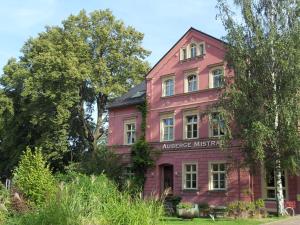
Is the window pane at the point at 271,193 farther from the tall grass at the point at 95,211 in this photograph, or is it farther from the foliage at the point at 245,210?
the tall grass at the point at 95,211

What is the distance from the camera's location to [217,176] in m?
29.9

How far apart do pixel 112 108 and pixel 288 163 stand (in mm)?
18912

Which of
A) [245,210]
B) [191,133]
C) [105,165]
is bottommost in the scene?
[245,210]

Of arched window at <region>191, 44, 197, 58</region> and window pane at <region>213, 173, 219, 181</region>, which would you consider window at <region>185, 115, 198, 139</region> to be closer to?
window pane at <region>213, 173, 219, 181</region>

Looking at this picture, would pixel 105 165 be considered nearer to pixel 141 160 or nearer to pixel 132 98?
pixel 141 160

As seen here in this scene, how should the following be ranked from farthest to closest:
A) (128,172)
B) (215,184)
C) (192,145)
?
(128,172)
(192,145)
(215,184)

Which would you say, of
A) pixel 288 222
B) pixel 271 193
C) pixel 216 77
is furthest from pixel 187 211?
pixel 216 77

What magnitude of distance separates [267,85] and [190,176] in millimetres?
10151

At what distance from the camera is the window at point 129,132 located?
36.7 meters

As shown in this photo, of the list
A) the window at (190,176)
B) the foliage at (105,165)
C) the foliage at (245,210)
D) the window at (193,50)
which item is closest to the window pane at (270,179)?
the foliage at (245,210)

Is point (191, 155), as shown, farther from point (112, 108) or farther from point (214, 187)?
point (112, 108)

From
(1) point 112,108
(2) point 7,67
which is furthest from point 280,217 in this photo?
(2) point 7,67

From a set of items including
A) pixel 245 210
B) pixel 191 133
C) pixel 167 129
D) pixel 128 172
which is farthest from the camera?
pixel 128 172

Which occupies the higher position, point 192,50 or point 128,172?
point 192,50
